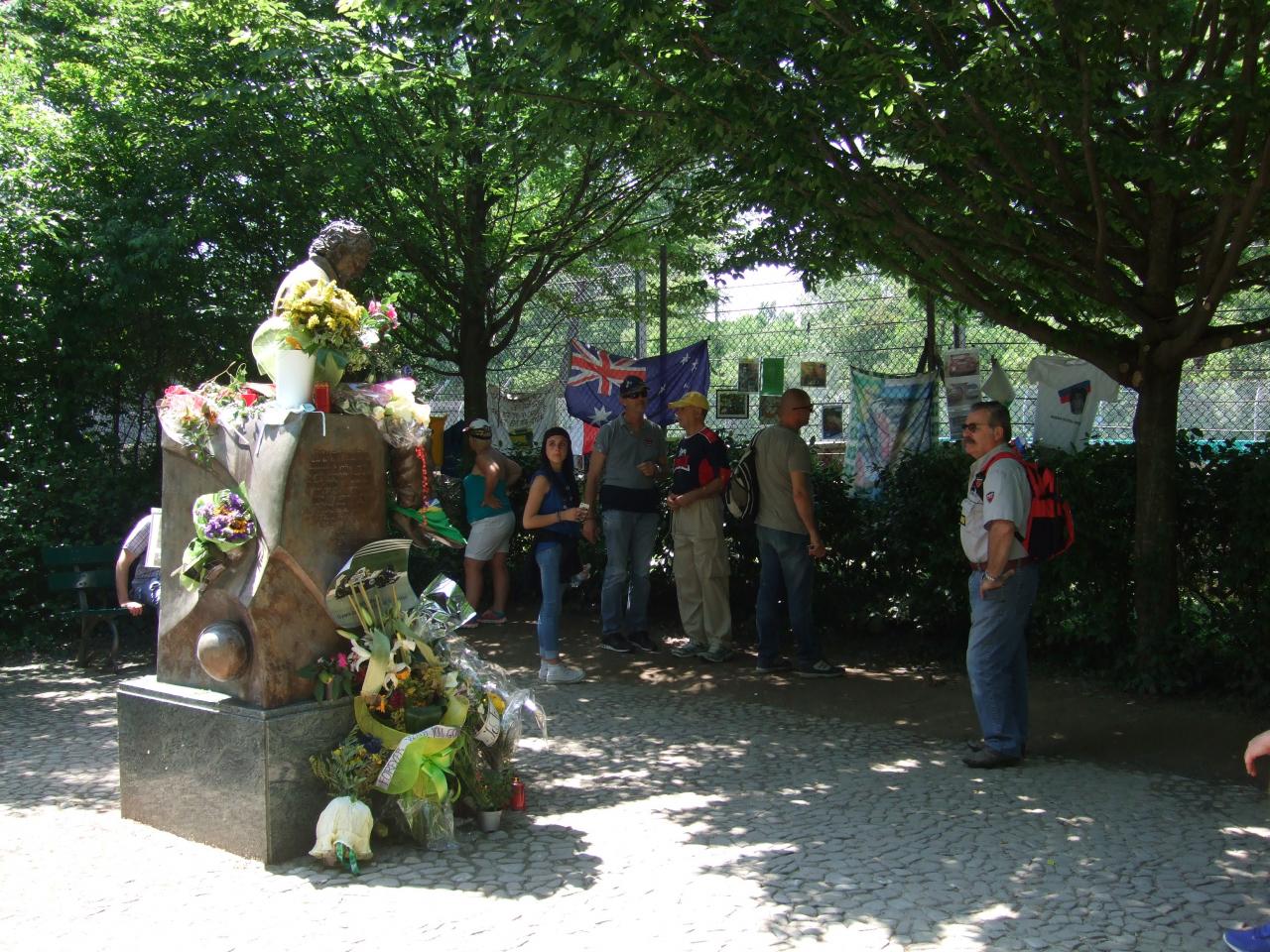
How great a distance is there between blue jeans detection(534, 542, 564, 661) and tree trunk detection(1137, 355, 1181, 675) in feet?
12.3

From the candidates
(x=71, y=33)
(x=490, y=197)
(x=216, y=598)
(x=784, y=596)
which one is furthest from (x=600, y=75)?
(x=71, y=33)

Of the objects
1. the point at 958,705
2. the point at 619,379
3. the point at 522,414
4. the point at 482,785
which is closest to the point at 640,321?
the point at 619,379

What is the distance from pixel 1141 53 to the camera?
6.78 metres

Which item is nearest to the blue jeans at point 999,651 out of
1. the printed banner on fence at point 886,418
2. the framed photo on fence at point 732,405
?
the printed banner on fence at point 886,418

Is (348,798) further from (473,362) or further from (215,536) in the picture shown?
(473,362)

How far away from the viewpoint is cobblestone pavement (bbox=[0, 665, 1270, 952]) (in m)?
3.92

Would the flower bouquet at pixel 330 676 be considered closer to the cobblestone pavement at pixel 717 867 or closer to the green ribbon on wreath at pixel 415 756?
the green ribbon on wreath at pixel 415 756

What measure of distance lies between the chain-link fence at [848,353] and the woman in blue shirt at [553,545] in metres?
3.46

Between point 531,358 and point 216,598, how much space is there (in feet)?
29.4

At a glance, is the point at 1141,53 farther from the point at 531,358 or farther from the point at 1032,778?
the point at 531,358

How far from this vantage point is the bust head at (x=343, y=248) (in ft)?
17.1

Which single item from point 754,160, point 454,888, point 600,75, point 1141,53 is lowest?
point 454,888

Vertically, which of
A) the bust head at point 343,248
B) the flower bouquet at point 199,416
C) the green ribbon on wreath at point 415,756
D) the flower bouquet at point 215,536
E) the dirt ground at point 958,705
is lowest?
the dirt ground at point 958,705

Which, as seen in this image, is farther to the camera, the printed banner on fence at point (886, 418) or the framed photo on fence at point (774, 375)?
the framed photo on fence at point (774, 375)
